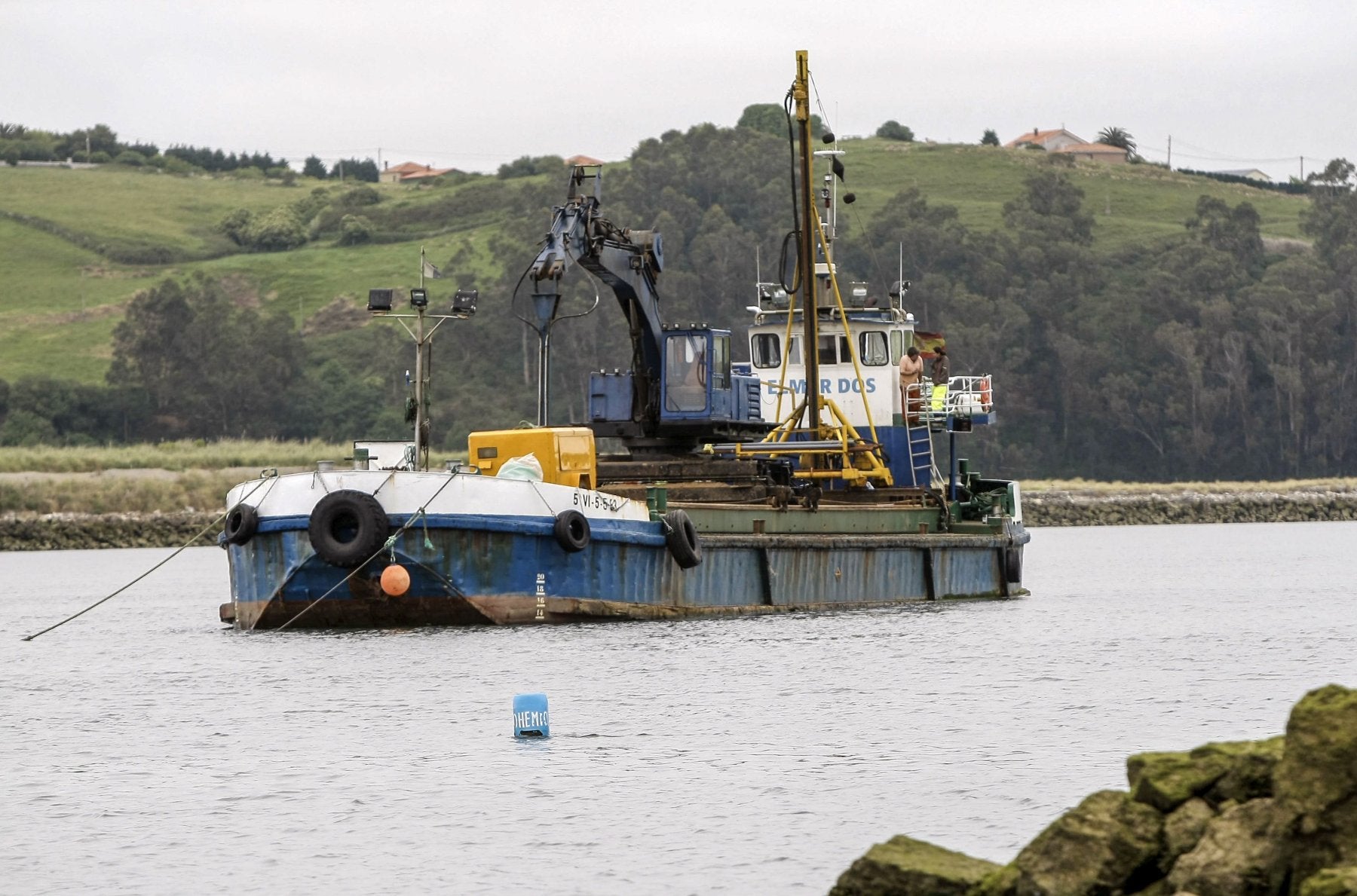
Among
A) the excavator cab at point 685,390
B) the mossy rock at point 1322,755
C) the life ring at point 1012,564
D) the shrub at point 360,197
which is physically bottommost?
the life ring at point 1012,564

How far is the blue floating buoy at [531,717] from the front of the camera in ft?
56.3

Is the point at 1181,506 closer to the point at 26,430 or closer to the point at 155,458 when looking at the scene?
the point at 155,458

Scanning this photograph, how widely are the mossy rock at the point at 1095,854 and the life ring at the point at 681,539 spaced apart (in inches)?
645

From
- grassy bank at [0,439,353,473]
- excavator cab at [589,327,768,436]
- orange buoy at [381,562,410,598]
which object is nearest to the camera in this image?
orange buoy at [381,562,410,598]

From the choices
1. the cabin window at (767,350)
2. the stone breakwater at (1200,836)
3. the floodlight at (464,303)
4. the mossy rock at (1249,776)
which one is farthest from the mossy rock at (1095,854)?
the cabin window at (767,350)

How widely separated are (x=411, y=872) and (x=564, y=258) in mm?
15844

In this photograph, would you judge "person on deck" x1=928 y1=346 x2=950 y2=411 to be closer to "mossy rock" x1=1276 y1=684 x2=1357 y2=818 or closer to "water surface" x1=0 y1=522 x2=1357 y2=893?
"water surface" x1=0 y1=522 x2=1357 y2=893

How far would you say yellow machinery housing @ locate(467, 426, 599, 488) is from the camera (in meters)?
26.2

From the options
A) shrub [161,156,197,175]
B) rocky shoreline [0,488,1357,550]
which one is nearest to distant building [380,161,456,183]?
shrub [161,156,197,175]

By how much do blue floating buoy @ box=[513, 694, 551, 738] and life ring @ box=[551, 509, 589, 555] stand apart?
278 inches

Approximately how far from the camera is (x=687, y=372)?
30.9 m

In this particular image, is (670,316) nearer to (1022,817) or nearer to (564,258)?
(564,258)

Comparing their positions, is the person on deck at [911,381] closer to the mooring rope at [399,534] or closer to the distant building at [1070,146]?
the mooring rope at [399,534]

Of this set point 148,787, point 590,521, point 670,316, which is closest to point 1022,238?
point 670,316
